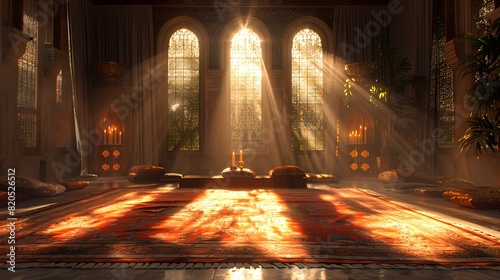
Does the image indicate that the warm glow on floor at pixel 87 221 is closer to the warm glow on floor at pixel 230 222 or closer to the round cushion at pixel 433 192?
the warm glow on floor at pixel 230 222

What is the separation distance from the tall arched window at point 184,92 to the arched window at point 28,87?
3.35 meters

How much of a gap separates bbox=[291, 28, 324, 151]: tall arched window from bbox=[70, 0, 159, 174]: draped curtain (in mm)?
3323

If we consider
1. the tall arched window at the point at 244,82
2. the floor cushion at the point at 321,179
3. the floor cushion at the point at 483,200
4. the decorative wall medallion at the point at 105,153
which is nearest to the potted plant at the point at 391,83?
the floor cushion at the point at 321,179

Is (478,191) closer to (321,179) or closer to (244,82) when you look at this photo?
(321,179)

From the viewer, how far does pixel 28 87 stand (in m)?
7.61

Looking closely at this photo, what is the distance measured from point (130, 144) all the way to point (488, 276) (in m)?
8.90

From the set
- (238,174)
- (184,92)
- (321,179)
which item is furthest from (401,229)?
(184,92)

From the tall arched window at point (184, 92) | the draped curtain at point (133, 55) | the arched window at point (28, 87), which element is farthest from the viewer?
the tall arched window at point (184, 92)

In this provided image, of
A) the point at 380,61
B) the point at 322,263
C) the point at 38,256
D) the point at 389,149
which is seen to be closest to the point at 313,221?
the point at 322,263

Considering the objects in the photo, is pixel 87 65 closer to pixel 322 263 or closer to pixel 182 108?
pixel 182 108

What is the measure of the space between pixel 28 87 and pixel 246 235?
19.7 feet

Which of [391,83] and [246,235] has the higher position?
[391,83]

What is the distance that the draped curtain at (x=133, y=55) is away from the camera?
10367 millimetres

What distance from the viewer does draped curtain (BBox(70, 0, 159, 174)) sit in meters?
10.4
